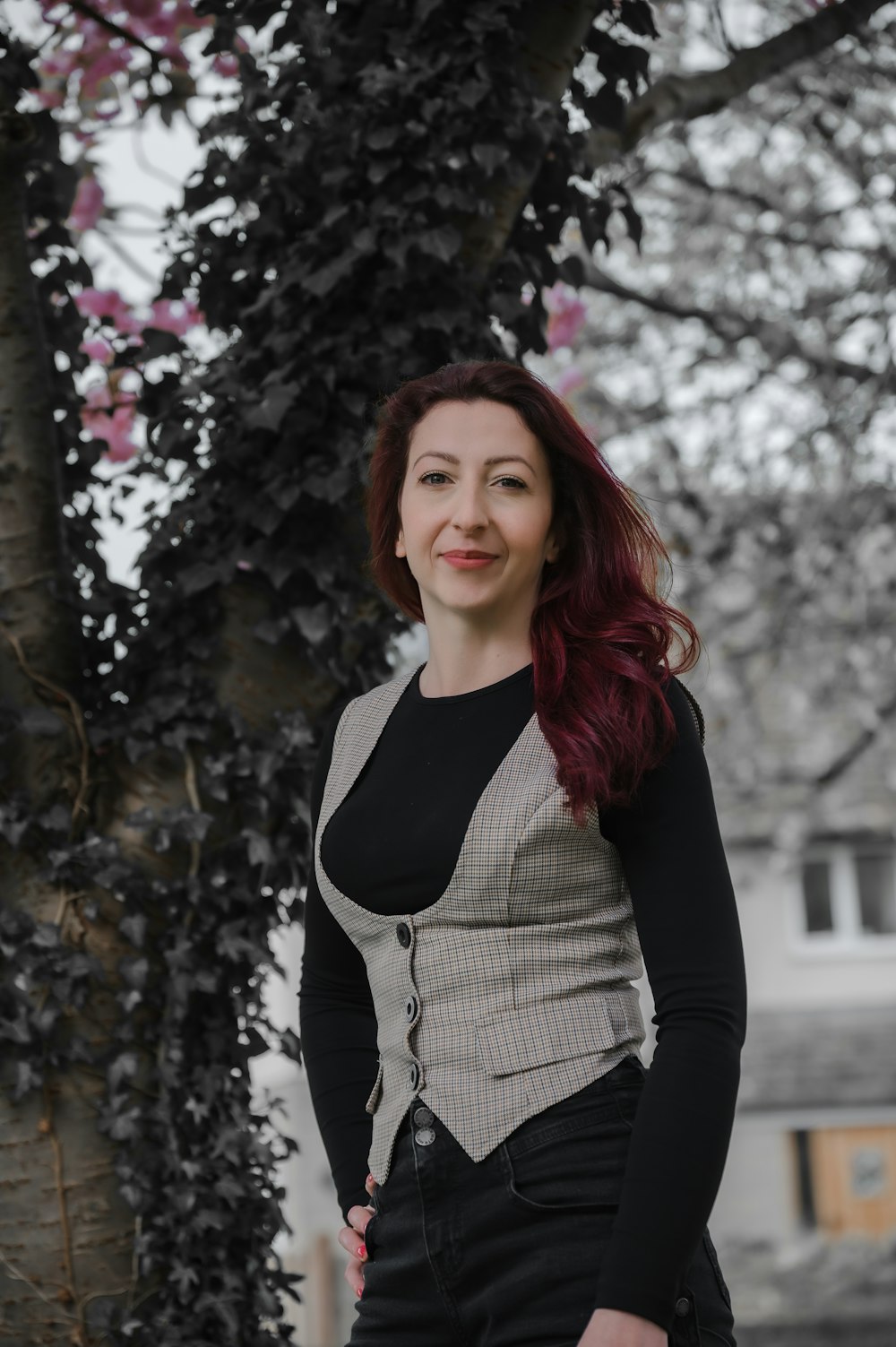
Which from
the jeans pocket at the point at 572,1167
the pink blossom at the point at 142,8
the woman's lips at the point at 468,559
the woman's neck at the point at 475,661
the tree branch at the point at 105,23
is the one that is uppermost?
the pink blossom at the point at 142,8

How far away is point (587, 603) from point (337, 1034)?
0.69 meters

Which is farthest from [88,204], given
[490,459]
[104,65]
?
[490,459]

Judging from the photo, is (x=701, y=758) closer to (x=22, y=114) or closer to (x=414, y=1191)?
(x=414, y=1191)

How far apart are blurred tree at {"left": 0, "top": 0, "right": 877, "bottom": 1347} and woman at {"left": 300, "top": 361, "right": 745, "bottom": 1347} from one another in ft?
2.34

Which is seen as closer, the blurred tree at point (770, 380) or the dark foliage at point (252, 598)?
the dark foliage at point (252, 598)

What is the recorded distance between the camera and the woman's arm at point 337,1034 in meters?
2.04

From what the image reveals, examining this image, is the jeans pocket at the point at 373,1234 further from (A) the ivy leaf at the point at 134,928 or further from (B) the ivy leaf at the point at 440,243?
(B) the ivy leaf at the point at 440,243

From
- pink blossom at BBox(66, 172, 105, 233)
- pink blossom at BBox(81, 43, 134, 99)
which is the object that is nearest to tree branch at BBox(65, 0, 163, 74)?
pink blossom at BBox(81, 43, 134, 99)

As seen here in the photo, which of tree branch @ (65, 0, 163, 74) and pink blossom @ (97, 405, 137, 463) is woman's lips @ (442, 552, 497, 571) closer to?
pink blossom @ (97, 405, 137, 463)

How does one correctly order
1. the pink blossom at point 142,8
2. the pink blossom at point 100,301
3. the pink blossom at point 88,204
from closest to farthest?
the pink blossom at point 142,8, the pink blossom at point 100,301, the pink blossom at point 88,204

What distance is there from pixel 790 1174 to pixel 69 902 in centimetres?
1514

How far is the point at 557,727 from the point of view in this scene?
1.75 m

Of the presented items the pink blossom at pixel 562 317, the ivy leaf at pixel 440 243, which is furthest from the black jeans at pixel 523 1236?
the pink blossom at pixel 562 317

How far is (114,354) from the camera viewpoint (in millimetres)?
3029
